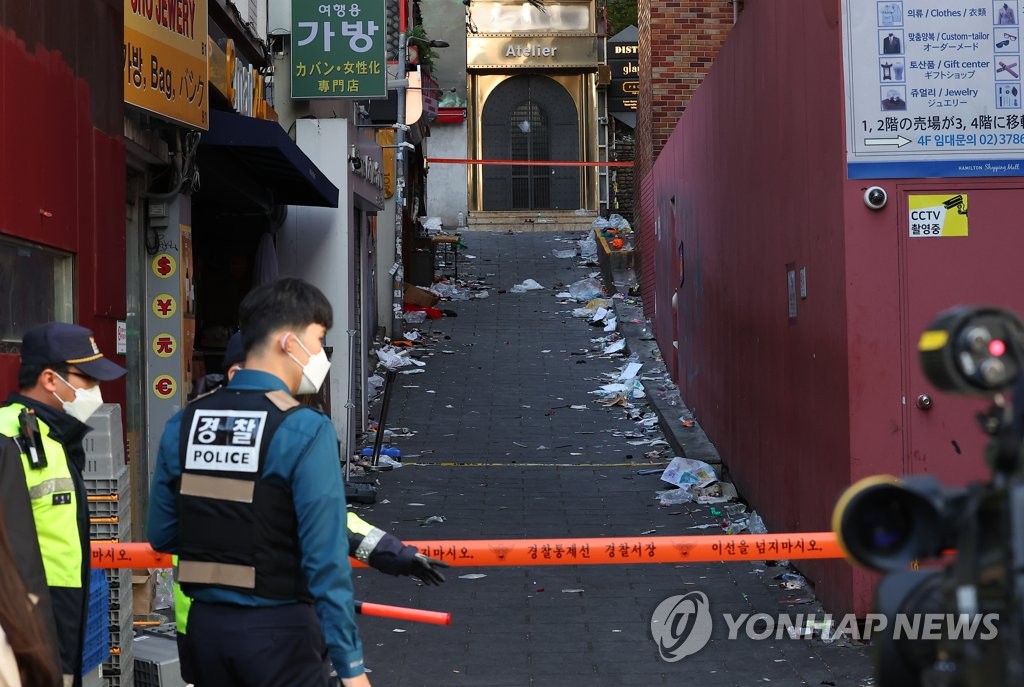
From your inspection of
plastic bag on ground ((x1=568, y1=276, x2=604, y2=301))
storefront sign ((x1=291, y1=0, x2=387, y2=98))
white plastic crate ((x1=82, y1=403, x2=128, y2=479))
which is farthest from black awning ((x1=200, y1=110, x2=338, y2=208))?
plastic bag on ground ((x1=568, y1=276, x2=604, y2=301))

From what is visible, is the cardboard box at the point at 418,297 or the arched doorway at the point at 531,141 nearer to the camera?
the cardboard box at the point at 418,297

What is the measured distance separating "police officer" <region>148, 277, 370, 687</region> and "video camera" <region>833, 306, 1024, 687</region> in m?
1.78

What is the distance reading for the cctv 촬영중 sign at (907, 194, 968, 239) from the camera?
24.0 feet

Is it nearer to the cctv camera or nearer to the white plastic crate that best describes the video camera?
the white plastic crate

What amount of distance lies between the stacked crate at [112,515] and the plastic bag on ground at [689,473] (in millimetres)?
6818

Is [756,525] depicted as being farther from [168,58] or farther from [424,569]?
[424,569]

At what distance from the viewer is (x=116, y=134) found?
843cm

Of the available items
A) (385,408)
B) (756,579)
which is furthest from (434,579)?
(385,408)

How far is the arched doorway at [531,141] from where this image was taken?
33.4m

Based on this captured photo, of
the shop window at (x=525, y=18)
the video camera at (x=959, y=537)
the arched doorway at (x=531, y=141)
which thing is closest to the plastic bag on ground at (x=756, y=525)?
the video camera at (x=959, y=537)

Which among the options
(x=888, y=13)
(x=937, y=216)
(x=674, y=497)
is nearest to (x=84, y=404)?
(x=937, y=216)

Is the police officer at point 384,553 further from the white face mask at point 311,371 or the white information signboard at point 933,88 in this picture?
the white information signboard at point 933,88

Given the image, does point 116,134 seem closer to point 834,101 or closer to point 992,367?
point 834,101

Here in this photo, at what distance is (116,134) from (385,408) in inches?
239
